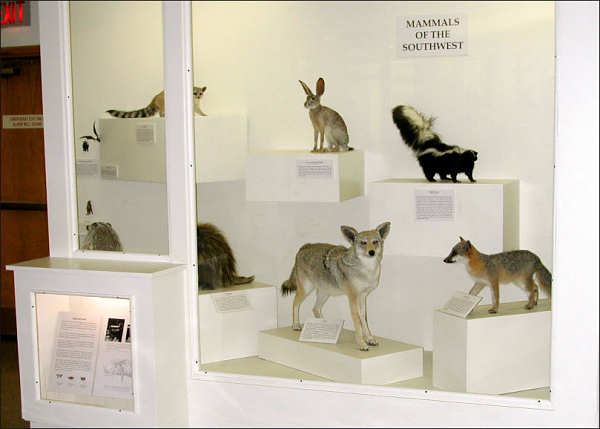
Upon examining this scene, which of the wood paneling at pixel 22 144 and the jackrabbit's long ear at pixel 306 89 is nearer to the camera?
the jackrabbit's long ear at pixel 306 89

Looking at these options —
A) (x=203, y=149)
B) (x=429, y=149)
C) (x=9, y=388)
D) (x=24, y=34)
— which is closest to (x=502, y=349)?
(x=429, y=149)

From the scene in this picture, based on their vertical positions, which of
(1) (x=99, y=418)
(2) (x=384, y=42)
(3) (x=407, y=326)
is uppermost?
(2) (x=384, y=42)

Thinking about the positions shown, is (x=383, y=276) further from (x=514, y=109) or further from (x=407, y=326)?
(x=514, y=109)

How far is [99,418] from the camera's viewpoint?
2.58 meters

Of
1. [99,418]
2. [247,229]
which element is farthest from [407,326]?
[99,418]

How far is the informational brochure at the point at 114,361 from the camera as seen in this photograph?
255 centimetres

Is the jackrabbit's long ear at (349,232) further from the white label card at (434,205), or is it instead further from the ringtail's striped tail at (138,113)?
the ringtail's striped tail at (138,113)

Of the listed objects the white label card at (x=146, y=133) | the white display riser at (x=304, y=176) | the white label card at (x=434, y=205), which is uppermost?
the white label card at (x=146, y=133)

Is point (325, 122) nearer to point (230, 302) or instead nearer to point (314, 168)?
point (314, 168)

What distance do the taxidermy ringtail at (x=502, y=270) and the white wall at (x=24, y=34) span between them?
138 inches

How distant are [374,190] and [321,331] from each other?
0.53 m

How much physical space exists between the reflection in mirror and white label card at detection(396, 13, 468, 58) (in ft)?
2.83

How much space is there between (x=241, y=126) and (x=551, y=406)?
1.40 metres

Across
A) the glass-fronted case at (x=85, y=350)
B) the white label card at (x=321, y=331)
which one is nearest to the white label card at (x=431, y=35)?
the white label card at (x=321, y=331)
